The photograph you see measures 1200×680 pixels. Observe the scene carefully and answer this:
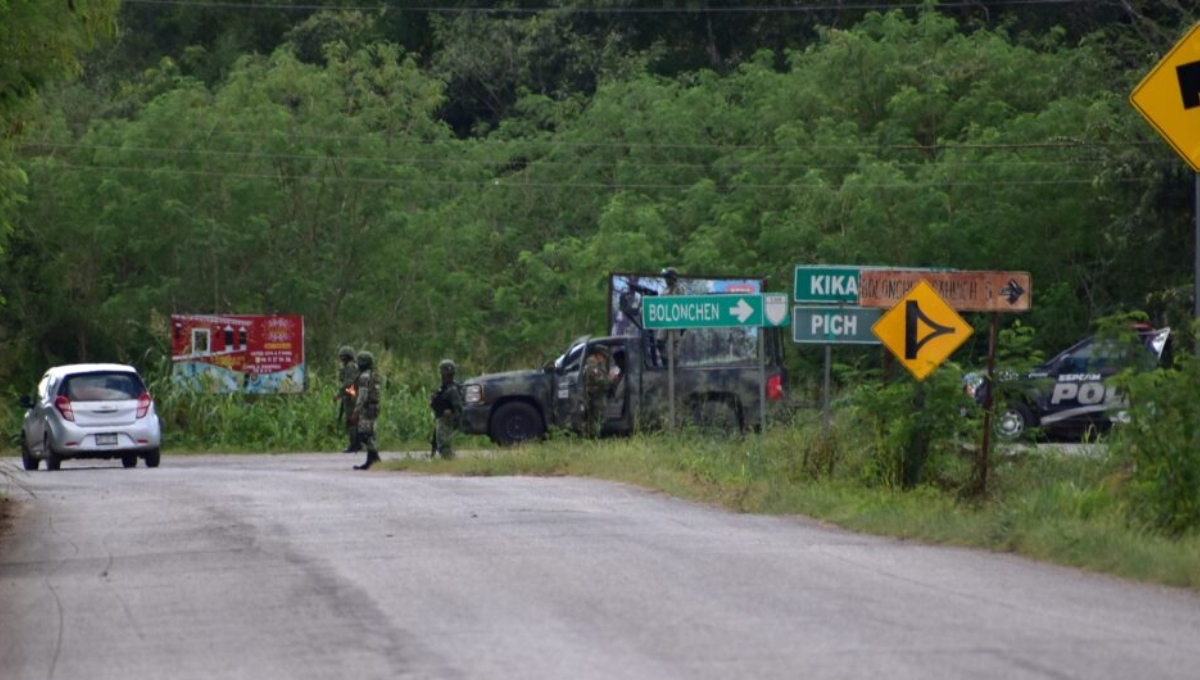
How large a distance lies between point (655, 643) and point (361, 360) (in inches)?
658

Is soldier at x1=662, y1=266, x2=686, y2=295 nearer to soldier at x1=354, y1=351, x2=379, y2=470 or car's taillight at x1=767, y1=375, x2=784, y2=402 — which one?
car's taillight at x1=767, y1=375, x2=784, y2=402

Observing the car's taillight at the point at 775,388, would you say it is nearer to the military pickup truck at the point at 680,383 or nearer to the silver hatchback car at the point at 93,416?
the military pickup truck at the point at 680,383

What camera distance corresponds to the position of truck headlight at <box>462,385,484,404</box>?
30.9 meters

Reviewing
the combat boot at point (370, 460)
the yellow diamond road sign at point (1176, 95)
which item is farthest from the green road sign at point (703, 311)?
the yellow diamond road sign at point (1176, 95)

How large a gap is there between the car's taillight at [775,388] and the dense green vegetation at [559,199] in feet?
17.7

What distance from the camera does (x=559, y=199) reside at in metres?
49.2

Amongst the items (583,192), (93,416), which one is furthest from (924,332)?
(583,192)

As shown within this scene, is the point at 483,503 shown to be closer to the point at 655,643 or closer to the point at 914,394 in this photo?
the point at 914,394

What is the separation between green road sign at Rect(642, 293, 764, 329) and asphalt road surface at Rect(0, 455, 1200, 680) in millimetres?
7275

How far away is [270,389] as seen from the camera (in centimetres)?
3856

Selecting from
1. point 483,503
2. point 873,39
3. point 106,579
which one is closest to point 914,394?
point 483,503

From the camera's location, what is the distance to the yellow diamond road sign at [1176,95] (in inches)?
538

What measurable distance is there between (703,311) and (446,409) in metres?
3.78

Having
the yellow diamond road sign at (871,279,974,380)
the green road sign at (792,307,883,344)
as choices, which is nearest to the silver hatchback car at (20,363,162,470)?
the green road sign at (792,307,883,344)
